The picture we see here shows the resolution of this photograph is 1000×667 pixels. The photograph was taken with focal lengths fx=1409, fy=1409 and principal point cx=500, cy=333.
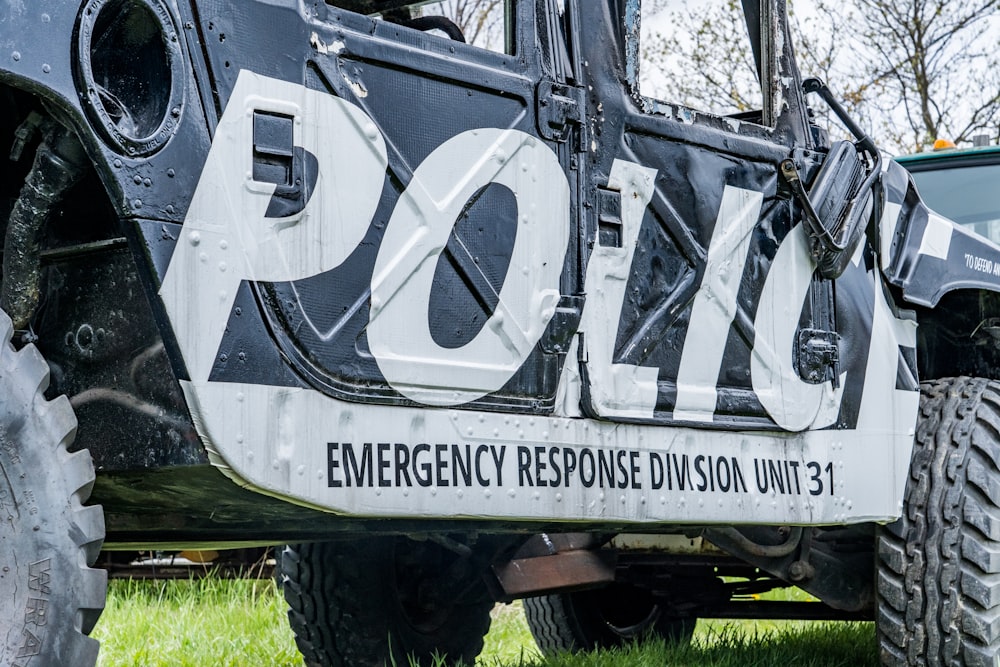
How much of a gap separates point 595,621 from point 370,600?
4.60 feet

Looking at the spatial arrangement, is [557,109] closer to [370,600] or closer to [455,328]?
[455,328]

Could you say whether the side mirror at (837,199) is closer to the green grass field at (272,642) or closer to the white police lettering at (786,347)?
the white police lettering at (786,347)

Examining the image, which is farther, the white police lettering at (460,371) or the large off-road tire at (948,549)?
the large off-road tire at (948,549)

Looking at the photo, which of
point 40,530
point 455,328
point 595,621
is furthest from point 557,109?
point 595,621

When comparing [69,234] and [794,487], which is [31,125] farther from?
[794,487]

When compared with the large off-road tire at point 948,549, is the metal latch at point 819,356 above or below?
→ above

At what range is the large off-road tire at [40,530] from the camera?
93.1 inches

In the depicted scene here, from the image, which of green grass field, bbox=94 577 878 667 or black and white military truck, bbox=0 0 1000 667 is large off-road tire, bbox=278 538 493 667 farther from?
green grass field, bbox=94 577 878 667

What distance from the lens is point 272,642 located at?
5984mm

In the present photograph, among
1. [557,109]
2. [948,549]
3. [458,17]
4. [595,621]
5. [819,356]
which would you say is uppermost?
[458,17]

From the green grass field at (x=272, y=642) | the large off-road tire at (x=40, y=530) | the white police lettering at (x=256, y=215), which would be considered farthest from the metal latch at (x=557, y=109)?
the green grass field at (x=272, y=642)

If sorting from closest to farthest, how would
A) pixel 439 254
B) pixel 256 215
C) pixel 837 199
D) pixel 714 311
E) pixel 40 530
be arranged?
pixel 40 530, pixel 256 215, pixel 439 254, pixel 714 311, pixel 837 199

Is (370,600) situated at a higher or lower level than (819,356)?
lower

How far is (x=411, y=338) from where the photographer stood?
10.1 ft
